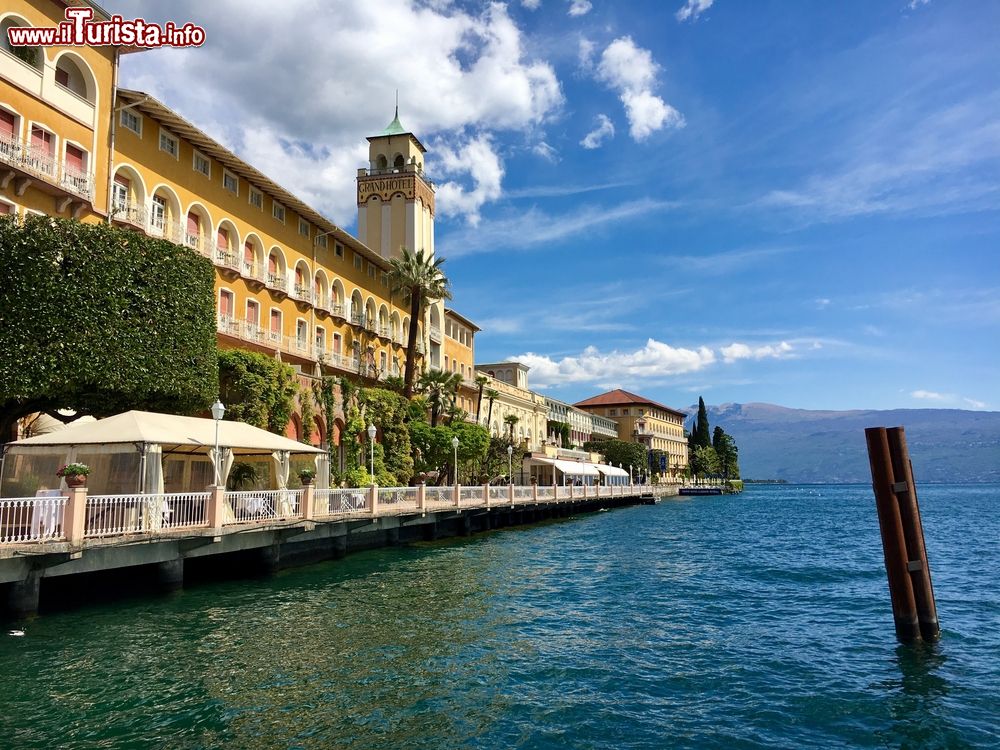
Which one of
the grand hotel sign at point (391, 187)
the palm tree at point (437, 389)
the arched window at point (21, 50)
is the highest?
the grand hotel sign at point (391, 187)

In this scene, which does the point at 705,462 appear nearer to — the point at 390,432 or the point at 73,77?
the point at 390,432

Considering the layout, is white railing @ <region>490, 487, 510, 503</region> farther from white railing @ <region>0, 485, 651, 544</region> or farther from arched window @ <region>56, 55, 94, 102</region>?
arched window @ <region>56, 55, 94, 102</region>

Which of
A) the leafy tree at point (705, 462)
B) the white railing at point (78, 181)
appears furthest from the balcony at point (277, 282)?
the leafy tree at point (705, 462)

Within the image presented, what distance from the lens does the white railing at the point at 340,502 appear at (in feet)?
78.4

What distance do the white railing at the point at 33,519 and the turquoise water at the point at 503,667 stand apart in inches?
66.3

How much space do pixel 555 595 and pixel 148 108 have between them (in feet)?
78.1

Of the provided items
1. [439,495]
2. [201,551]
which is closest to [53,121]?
[201,551]

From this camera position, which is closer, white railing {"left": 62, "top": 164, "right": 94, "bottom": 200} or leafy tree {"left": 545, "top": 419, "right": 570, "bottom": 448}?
white railing {"left": 62, "top": 164, "right": 94, "bottom": 200}

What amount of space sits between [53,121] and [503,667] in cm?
2280

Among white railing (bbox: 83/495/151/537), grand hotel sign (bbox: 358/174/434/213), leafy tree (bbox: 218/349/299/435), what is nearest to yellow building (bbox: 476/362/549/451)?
grand hotel sign (bbox: 358/174/434/213)

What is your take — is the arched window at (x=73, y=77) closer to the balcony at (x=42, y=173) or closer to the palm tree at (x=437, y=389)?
the balcony at (x=42, y=173)

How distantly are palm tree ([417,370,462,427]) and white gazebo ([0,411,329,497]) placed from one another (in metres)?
25.3

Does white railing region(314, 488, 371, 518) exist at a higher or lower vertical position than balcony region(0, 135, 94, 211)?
lower

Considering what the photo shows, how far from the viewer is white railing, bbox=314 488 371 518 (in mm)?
23891
